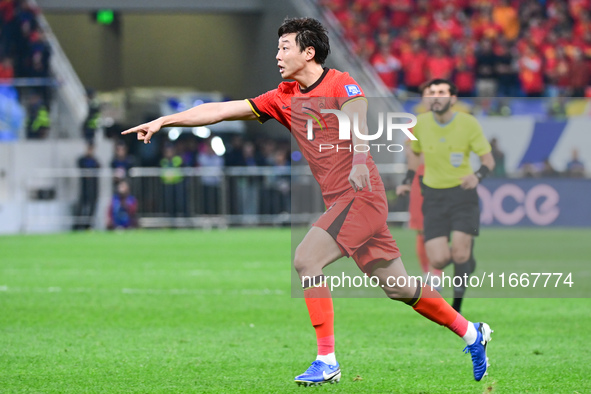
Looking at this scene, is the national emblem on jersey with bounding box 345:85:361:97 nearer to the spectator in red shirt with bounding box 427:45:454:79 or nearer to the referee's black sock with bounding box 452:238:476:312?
the referee's black sock with bounding box 452:238:476:312

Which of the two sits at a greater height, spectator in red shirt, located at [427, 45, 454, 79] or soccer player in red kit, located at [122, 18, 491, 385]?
spectator in red shirt, located at [427, 45, 454, 79]

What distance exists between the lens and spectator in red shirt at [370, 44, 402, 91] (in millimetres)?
23891

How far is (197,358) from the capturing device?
6637mm

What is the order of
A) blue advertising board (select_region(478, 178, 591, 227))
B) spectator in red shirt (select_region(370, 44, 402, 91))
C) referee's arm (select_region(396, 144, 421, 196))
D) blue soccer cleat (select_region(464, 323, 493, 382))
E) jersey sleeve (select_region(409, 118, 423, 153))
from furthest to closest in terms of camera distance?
1. spectator in red shirt (select_region(370, 44, 402, 91))
2. blue advertising board (select_region(478, 178, 591, 227))
3. referee's arm (select_region(396, 144, 421, 196))
4. jersey sleeve (select_region(409, 118, 423, 153))
5. blue soccer cleat (select_region(464, 323, 493, 382))

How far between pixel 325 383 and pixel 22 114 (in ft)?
56.2

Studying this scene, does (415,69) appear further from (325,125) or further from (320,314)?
(320,314)

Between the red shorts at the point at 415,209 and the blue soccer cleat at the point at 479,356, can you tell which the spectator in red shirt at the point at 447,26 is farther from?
the blue soccer cleat at the point at 479,356

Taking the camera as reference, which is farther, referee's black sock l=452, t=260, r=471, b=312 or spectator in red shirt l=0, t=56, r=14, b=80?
spectator in red shirt l=0, t=56, r=14, b=80

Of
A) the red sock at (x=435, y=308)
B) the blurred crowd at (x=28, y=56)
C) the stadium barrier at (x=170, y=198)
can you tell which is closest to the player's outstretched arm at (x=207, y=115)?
the red sock at (x=435, y=308)

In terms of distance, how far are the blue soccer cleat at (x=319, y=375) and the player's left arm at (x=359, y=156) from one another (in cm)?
102

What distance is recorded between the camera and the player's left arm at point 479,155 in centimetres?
865

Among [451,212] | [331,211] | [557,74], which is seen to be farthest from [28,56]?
[331,211]

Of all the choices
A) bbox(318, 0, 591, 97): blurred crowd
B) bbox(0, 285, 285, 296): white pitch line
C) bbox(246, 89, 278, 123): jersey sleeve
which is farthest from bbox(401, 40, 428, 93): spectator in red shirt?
bbox(246, 89, 278, 123): jersey sleeve

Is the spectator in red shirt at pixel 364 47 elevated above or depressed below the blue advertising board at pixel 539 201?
above
